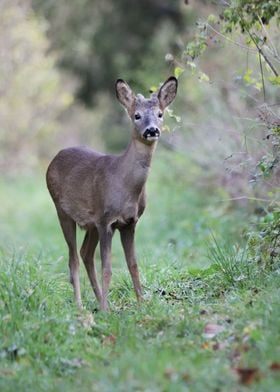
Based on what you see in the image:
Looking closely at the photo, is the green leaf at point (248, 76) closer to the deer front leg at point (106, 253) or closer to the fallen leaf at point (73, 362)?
the deer front leg at point (106, 253)

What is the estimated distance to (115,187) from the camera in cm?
811

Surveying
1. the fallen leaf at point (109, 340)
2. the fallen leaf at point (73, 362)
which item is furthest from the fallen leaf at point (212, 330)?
the fallen leaf at point (73, 362)

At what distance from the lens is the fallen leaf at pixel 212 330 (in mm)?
6379

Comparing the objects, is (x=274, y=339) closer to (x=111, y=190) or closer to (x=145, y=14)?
(x=111, y=190)

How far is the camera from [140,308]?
730 cm

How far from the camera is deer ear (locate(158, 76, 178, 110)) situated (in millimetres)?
8336

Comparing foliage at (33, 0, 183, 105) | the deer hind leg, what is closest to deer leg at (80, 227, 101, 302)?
the deer hind leg

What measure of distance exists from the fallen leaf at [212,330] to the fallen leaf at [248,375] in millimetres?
961

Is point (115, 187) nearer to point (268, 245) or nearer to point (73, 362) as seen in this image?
point (268, 245)

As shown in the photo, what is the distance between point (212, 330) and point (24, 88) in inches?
654

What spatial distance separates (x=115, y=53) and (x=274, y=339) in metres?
25.0

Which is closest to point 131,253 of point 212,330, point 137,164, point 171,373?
point 137,164

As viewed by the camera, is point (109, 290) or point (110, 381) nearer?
point (110, 381)

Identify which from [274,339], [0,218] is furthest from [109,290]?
[0,218]
